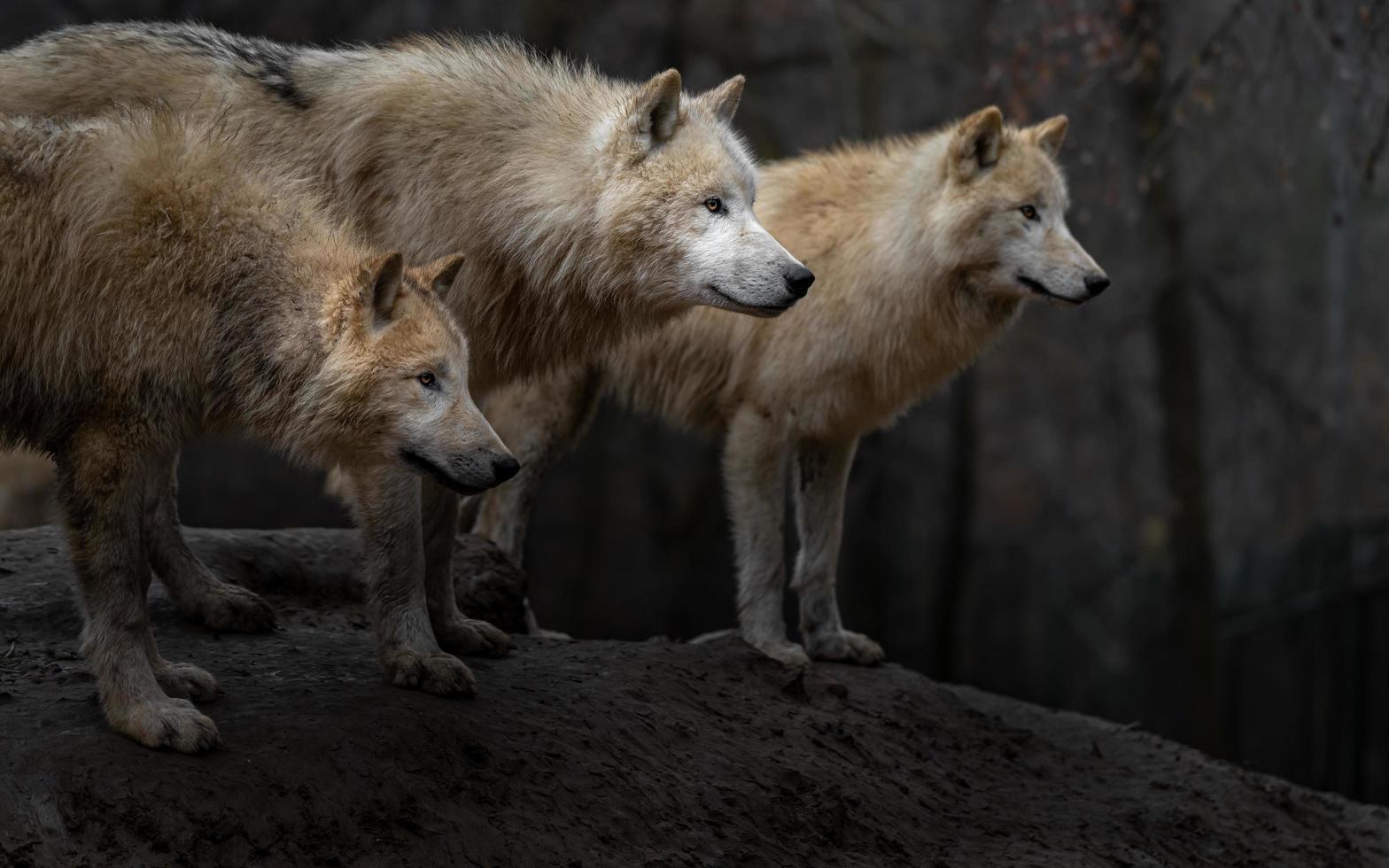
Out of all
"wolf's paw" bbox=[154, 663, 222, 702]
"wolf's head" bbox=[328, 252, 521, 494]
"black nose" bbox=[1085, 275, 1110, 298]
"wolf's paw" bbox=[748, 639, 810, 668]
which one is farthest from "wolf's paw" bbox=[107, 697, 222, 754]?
"black nose" bbox=[1085, 275, 1110, 298]

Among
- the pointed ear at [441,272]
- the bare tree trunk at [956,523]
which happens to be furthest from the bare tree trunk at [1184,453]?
the pointed ear at [441,272]

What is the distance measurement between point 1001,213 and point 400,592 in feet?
11.5

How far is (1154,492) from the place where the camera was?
21.7 metres

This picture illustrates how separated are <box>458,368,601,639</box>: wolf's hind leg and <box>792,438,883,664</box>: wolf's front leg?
4.06 ft

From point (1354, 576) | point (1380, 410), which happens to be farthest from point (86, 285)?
point (1380, 410)

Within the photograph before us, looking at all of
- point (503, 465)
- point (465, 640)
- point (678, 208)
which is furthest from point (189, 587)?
point (678, 208)

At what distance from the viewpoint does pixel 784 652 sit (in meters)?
6.88

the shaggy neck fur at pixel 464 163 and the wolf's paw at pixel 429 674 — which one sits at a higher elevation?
the shaggy neck fur at pixel 464 163

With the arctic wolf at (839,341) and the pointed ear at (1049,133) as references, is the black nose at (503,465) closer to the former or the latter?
the arctic wolf at (839,341)

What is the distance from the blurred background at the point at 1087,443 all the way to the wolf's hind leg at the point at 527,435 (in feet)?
12.6

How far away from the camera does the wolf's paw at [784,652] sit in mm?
6761

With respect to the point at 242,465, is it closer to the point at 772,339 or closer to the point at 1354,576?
the point at 772,339

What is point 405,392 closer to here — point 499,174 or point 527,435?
point 499,174

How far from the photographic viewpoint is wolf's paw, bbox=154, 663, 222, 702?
4.77 metres
